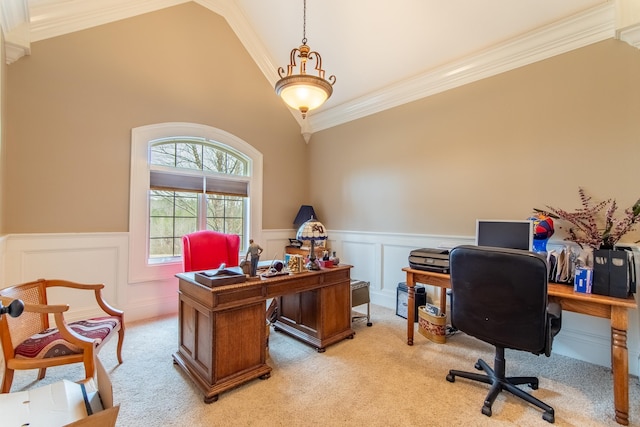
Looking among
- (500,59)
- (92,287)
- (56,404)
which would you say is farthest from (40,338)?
(500,59)

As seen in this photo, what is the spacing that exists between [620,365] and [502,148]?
2068 mm

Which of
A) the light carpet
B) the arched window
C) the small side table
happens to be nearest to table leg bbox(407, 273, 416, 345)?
the light carpet

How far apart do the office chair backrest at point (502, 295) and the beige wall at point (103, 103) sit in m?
3.52

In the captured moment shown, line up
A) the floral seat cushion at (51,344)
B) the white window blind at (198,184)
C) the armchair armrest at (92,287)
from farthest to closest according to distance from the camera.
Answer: the white window blind at (198,184)
the armchair armrest at (92,287)
the floral seat cushion at (51,344)

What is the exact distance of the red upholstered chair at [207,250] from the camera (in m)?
3.24

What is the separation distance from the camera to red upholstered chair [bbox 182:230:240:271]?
10.6 feet

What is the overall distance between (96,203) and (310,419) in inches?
121

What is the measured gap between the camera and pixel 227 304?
6.55 ft

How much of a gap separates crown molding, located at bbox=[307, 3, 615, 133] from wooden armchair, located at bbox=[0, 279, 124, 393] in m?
3.96

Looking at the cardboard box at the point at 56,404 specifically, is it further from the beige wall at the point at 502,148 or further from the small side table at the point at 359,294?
the beige wall at the point at 502,148

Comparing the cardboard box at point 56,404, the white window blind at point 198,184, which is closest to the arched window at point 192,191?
the white window blind at point 198,184

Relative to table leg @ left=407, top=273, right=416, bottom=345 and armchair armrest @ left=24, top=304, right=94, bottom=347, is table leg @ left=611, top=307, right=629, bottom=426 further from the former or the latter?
armchair armrest @ left=24, top=304, right=94, bottom=347

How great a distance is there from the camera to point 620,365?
70.0 inches

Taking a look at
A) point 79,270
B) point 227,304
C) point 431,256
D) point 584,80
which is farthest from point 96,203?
point 584,80
